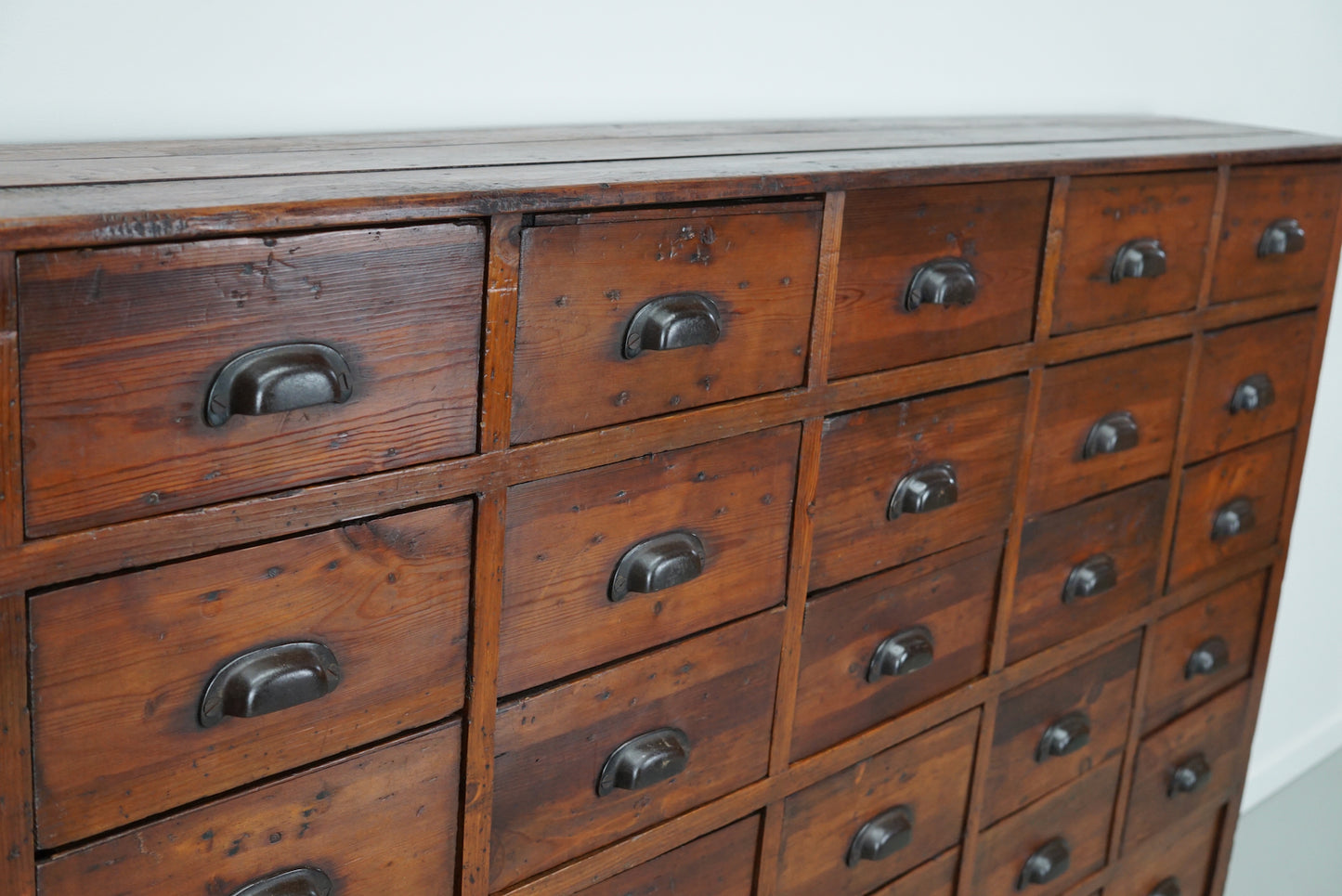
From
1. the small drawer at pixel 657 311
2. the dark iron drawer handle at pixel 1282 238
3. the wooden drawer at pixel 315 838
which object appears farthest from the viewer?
the dark iron drawer handle at pixel 1282 238

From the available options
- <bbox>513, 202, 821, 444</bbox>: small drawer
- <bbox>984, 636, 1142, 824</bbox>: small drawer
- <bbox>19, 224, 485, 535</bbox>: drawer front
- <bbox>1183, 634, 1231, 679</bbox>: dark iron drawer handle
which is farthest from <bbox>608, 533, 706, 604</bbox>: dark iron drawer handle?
<bbox>1183, 634, 1231, 679</bbox>: dark iron drawer handle

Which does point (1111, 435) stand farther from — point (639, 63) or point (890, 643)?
point (639, 63)

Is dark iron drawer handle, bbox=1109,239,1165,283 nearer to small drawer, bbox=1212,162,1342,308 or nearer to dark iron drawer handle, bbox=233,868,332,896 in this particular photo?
small drawer, bbox=1212,162,1342,308

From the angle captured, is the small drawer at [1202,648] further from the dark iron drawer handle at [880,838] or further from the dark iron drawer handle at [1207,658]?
the dark iron drawer handle at [880,838]

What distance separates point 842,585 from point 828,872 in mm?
397

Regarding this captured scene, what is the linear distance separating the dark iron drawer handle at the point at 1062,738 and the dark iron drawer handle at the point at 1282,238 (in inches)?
30.1

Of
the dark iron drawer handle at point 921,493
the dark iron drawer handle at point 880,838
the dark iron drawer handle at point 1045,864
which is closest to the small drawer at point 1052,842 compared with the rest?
the dark iron drawer handle at point 1045,864

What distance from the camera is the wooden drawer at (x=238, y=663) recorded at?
104 centimetres

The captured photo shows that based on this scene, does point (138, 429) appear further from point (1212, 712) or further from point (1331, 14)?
point (1331, 14)

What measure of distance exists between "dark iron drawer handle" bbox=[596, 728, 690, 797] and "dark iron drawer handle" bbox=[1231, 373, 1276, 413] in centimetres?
119

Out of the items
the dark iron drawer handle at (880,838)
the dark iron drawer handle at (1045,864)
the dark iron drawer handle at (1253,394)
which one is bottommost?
the dark iron drawer handle at (1045,864)

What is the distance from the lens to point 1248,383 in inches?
86.0

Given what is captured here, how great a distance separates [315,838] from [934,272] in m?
0.91

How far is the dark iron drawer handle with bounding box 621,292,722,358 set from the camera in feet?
4.29
